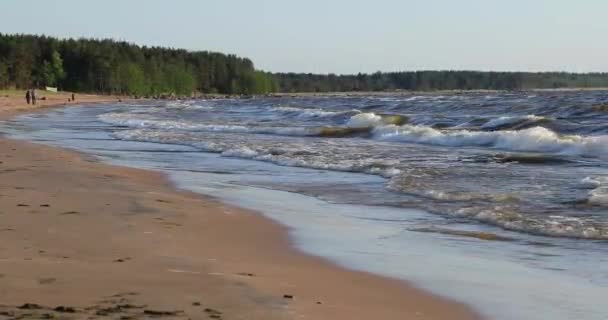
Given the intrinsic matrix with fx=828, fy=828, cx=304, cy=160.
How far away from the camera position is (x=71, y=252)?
5816 millimetres

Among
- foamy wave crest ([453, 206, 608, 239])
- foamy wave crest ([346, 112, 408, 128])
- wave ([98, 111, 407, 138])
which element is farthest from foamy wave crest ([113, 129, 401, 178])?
foamy wave crest ([346, 112, 408, 128])

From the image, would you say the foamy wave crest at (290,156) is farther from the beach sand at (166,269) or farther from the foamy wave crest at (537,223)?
the beach sand at (166,269)

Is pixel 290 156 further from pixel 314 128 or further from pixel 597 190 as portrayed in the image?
pixel 314 128

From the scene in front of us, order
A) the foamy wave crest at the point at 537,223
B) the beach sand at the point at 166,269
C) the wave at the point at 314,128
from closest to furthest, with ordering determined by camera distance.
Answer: the beach sand at the point at 166,269 → the foamy wave crest at the point at 537,223 → the wave at the point at 314,128

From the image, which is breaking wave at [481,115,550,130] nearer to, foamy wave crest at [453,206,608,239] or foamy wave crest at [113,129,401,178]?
foamy wave crest at [113,129,401,178]

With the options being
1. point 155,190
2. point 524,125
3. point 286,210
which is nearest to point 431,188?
point 286,210

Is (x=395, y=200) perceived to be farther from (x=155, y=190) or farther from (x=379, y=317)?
(x=379, y=317)

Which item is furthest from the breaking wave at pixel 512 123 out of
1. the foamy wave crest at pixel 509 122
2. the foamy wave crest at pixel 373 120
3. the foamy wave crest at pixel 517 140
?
the foamy wave crest at pixel 373 120

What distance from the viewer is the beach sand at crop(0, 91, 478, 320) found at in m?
4.35

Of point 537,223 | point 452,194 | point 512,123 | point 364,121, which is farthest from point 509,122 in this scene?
point 537,223

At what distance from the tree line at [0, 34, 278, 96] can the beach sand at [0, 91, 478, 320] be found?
92.7m

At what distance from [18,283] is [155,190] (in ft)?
19.6

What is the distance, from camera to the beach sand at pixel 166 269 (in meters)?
4.35

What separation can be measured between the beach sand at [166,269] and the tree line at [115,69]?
304 ft
